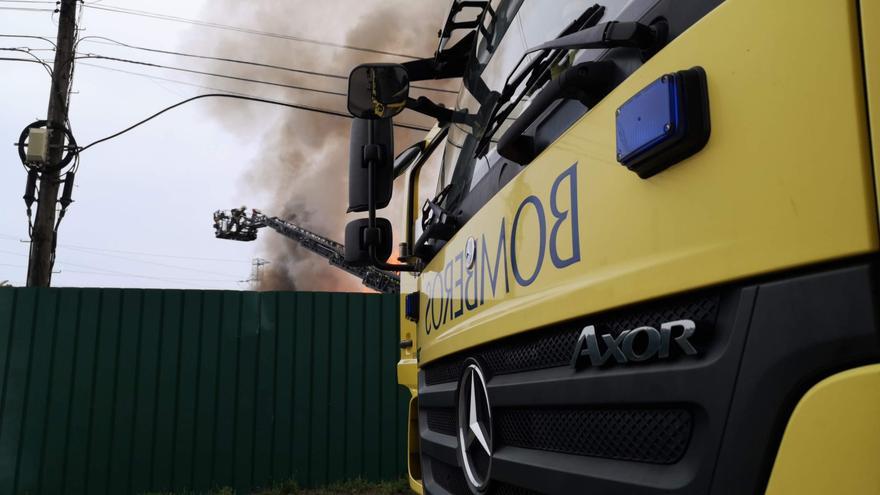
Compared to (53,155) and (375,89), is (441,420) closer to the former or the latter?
(375,89)

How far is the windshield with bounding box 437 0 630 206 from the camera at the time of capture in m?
1.48

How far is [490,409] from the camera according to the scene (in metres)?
A: 1.51

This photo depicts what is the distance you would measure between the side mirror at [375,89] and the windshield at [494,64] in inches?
9.3

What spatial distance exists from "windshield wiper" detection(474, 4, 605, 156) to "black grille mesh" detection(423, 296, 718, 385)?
1.90 ft

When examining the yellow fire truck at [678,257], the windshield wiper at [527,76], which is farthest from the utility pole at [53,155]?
the yellow fire truck at [678,257]

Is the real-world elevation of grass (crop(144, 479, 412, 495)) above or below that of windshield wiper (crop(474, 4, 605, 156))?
below

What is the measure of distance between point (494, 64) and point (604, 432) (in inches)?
45.9

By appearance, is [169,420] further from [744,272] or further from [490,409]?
[744,272]

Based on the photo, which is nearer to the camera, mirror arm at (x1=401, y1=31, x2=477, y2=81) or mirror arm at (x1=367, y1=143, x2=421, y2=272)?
mirror arm at (x1=367, y1=143, x2=421, y2=272)

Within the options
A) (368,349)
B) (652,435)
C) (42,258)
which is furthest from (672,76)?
(42,258)

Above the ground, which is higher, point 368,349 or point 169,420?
point 368,349

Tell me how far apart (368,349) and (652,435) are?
578 centimetres

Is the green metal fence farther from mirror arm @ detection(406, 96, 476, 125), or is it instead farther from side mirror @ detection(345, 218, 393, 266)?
mirror arm @ detection(406, 96, 476, 125)

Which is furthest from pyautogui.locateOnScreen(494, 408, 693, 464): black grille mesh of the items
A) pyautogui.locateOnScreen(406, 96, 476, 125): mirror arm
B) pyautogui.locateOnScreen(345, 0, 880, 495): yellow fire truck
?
pyautogui.locateOnScreen(406, 96, 476, 125): mirror arm
